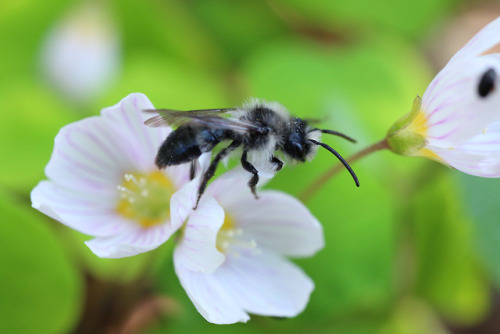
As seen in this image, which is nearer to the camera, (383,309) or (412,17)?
(383,309)

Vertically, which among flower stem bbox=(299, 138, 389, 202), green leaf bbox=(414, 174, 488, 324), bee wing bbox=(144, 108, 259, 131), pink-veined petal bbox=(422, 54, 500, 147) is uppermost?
bee wing bbox=(144, 108, 259, 131)

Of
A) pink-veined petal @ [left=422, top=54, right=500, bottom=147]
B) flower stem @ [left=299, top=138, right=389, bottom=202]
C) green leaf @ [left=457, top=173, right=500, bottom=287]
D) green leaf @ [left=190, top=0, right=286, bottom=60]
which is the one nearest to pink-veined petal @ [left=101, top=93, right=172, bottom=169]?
flower stem @ [left=299, top=138, right=389, bottom=202]

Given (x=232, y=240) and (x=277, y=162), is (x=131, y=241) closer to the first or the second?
(x=232, y=240)

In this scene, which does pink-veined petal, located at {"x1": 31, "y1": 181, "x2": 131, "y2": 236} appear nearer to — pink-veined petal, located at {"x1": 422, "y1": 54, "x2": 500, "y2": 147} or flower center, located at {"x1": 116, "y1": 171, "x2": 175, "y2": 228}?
flower center, located at {"x1": 116, "y1": 171, "x2": 175, "y2": 228}

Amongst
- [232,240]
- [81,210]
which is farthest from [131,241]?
[232,240]

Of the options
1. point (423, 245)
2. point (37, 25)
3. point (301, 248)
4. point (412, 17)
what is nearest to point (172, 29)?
point (37, 25)

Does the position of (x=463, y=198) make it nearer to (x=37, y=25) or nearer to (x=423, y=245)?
(x=423, y=245)
